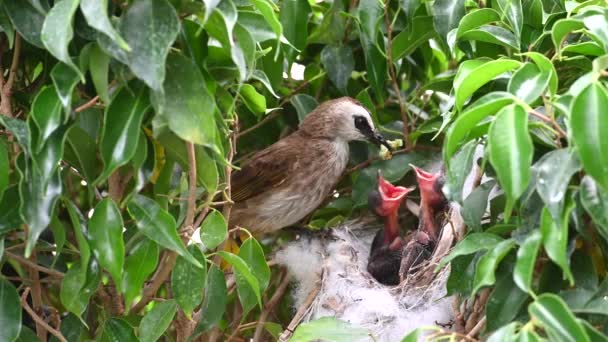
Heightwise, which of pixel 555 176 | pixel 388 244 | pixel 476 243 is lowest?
pixel 388 244

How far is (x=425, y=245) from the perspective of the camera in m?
2.94

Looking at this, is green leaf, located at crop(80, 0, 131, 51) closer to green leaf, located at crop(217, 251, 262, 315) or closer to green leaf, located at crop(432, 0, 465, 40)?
green leaf, located at crop(217, 251, 262, 315)

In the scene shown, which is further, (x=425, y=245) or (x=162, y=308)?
(x=425, y=245)

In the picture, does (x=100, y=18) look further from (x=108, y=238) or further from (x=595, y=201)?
(x=595, y=201)

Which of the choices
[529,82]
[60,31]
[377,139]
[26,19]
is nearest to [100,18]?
[60,31]

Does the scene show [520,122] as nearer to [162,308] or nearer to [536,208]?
[536,208]

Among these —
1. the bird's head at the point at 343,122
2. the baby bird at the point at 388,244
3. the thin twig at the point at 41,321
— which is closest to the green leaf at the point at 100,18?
the thin twig at the point at 41,321

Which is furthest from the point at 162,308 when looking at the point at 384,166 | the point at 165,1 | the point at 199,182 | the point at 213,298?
the point at 384,166

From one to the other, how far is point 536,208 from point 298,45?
0.95 metres

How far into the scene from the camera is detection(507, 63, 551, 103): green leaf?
163 centimetres

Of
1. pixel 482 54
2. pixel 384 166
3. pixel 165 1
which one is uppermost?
pixel 165 1

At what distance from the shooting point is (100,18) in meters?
1.48

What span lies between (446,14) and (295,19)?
0.34 metres

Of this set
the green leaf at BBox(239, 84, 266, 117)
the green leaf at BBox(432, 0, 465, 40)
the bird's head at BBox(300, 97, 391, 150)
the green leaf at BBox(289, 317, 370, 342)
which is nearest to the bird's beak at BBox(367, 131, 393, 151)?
the bird's head at BBox(300, 97, 391, 150)
